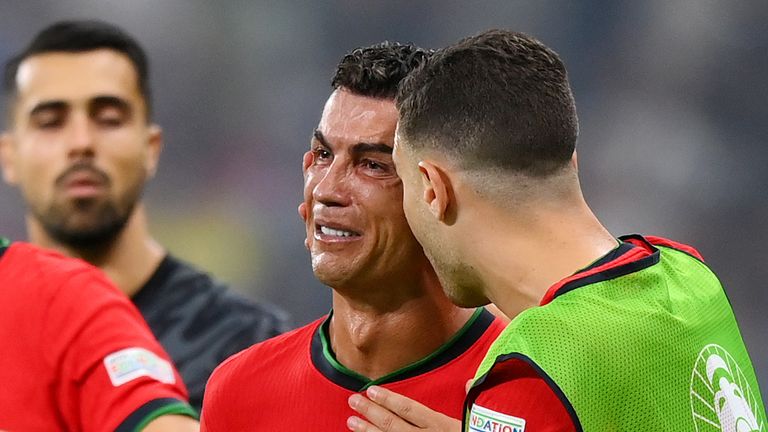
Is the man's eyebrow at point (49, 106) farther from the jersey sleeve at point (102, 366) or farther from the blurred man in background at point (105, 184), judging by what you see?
the jersey sleeve at point (102, 366)

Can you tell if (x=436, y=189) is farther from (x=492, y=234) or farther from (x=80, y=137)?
(x=80, y=137)

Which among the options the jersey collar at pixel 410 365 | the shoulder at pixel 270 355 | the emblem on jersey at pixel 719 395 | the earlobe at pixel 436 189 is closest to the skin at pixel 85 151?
the shoulder at pixel 270 355

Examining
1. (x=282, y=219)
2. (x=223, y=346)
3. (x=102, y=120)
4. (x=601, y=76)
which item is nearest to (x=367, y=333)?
(x=223, y=346)

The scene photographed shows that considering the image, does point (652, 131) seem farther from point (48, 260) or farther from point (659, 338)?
point (659, 338)

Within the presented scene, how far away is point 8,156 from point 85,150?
0.59 metres

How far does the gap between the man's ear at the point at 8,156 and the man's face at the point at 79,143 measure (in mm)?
133

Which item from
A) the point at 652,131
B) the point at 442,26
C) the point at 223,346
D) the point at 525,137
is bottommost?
the point at 223,346

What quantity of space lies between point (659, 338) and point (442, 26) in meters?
3.58

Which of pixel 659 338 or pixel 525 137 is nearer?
pixel 659 338

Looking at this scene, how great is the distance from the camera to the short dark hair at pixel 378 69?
1897 mm

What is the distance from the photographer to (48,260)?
2.38m

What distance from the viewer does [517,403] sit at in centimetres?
141

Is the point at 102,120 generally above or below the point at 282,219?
above

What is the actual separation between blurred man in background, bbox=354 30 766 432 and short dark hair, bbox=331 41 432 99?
0.42ft
